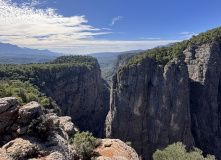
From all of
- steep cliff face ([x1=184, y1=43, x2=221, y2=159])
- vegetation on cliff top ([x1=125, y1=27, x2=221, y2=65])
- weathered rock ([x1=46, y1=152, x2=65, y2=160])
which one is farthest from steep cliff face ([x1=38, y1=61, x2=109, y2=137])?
weathered rock ([x1=46, y1=152, x2=65, y2=160])

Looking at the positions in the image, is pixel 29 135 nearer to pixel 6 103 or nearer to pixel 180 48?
pixel 6 103

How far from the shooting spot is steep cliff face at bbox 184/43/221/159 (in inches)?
1469

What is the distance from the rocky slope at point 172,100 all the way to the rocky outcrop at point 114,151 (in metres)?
27.3

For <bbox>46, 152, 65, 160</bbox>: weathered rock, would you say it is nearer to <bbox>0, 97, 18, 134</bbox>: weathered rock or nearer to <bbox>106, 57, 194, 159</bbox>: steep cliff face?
<bbox>0, 97, 18, 134</bbox>: weathered rock

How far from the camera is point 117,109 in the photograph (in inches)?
1854

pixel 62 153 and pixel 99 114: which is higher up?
pixel 62 153

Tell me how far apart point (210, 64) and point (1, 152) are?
46069 millimetres

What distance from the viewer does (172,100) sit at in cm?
3844

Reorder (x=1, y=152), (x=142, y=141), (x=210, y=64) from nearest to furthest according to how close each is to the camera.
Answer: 1. (x=1, y=152)
2. (x=210, y=64)
3. (x=142, y=141)

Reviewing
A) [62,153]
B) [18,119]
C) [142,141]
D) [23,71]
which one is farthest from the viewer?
[23,71]

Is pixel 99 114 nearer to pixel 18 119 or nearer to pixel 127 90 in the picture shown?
pixel 127 90

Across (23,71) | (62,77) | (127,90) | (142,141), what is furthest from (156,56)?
(23,71)

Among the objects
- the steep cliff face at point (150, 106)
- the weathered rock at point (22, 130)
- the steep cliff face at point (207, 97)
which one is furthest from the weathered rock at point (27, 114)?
the steep cliff face at point (207, 97)

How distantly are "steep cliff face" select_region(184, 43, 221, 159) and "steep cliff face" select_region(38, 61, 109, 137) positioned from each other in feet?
129
